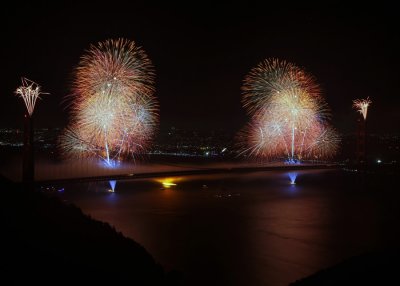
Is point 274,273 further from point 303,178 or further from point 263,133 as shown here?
point 303,178

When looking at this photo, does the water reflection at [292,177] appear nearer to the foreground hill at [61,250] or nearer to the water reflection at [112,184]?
the water reflection at [112,184]

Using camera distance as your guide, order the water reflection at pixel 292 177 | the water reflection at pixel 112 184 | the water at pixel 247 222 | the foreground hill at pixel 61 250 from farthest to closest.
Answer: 1. the water reflection at pixel 292 177
2. the water reflection at pixel 112 184
3. the water at pixel 247 222
4. the foreground hill at pixel 61 250

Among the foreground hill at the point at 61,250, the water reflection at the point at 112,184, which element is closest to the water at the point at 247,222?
the water reflection at the point at 112,184

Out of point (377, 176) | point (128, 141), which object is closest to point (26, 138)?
point (128, 141)

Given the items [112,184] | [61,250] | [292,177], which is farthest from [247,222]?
[292,177]

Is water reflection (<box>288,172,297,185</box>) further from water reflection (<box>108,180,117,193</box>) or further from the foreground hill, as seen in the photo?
the foreground hill

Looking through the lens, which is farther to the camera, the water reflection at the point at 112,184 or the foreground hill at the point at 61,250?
the water reflection at the point at 112,184

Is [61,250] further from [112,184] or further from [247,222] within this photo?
[112,184]

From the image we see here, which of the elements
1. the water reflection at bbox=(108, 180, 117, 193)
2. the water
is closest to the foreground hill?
the water
